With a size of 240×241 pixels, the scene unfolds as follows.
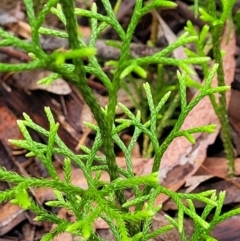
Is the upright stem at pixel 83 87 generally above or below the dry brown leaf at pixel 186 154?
above

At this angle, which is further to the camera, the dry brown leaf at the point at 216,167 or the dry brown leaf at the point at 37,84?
the dry brown leaf at the point at 37,84

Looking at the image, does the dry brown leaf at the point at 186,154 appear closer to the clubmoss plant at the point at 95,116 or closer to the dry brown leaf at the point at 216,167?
the dry brown leaf at the point at 216,167

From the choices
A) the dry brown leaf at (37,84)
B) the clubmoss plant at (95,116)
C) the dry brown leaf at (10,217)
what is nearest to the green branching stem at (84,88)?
the clubmoss plant at (95,116)

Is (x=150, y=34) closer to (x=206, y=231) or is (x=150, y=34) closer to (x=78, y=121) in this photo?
(x=78, y=121)

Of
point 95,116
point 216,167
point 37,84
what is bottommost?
point 216,167

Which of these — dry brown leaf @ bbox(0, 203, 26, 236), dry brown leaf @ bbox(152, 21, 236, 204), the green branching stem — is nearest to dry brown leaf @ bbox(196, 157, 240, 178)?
dry brown leaf @ bbox(152, 21, 236, 204)

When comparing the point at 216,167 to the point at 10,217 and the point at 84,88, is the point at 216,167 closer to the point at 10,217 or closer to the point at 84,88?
the point at 10,217

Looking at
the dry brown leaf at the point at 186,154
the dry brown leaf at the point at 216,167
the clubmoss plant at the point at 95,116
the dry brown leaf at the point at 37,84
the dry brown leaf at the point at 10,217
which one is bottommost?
the dry brown leaf at the point at 10,217

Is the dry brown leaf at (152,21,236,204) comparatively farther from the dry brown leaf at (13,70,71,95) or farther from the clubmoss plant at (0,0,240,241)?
the clubmoss plant at (0,0,240,241)

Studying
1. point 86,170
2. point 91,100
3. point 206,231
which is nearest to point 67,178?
point 86,170

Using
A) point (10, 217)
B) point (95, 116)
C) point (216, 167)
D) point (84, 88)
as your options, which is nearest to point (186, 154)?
point (216, 167)

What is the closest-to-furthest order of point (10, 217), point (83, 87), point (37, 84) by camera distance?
point (83, 87) → point (10, 217) → point (37, 84)

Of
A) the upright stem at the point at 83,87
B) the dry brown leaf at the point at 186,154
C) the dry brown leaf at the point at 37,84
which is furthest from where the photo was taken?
the dry brown leaf at the point at 37,84
